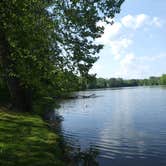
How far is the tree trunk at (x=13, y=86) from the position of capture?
2400 cm

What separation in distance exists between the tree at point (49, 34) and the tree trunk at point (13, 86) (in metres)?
2.34

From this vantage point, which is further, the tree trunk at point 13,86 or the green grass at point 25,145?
the tree trunk at point 13,86

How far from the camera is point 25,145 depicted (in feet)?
59.5

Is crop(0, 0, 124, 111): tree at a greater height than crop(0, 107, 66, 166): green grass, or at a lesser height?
greater

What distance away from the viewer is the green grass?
50.6 feet

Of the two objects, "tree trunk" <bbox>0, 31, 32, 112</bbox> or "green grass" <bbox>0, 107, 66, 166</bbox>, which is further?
"tree trunk" <bbox>0, 31, 32, 112</bbox>

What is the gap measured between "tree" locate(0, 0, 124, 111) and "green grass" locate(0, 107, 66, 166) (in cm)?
334

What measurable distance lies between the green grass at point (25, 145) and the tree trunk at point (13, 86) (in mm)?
2062

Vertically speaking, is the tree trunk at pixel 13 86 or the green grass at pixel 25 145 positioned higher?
the tree trunk at pixel 13 86

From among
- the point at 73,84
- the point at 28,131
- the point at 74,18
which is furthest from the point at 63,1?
the point at 28,131

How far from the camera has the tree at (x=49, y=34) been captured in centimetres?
1942

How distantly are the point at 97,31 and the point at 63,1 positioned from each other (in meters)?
2.68

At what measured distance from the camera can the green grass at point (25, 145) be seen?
15.4 m

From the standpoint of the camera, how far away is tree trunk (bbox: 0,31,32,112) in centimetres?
2400
